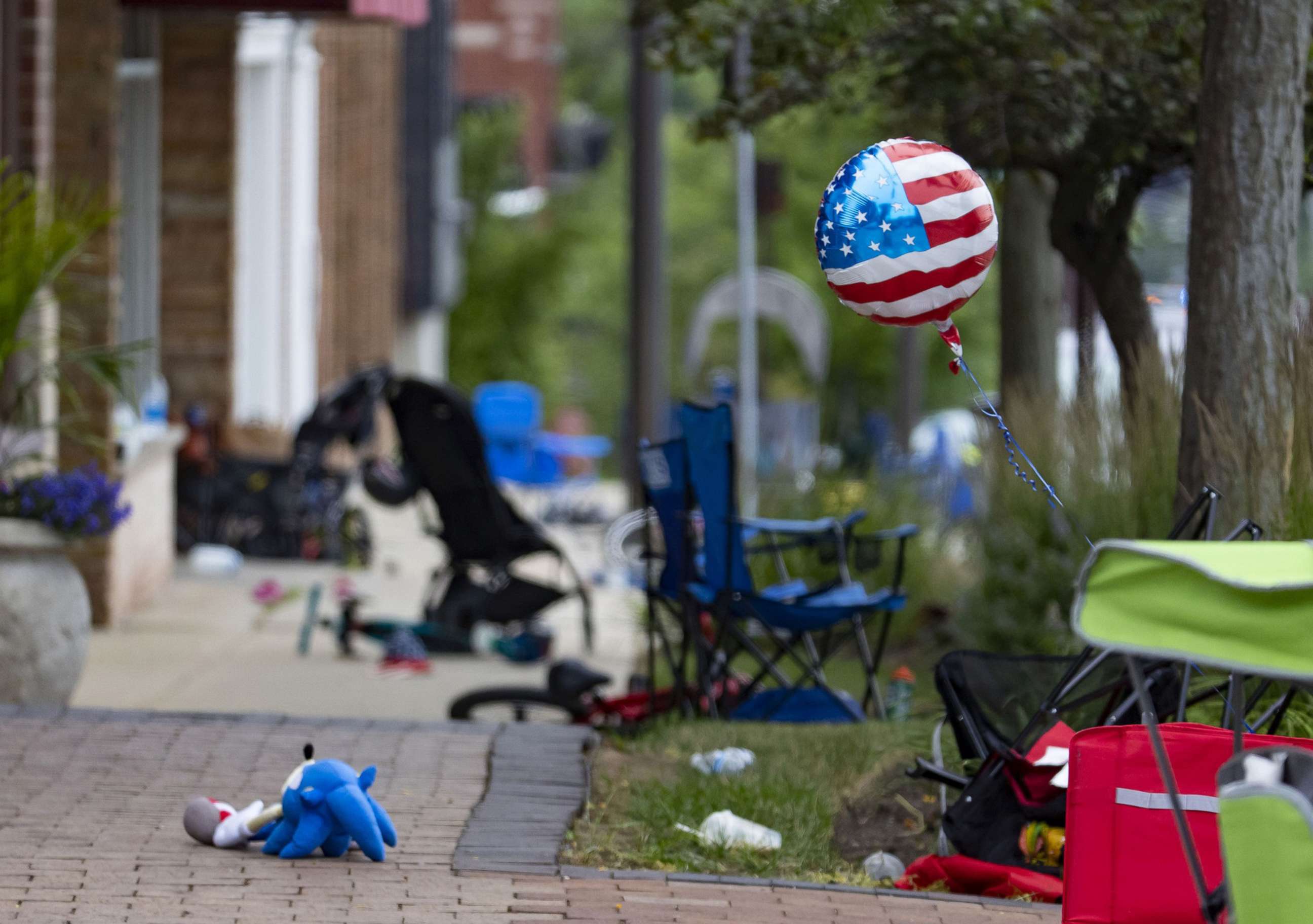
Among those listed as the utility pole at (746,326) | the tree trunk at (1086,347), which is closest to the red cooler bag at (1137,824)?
the tree trunk at (1086,347)

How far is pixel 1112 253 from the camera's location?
7.43m

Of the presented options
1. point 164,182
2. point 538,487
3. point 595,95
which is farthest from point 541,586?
point 595,95

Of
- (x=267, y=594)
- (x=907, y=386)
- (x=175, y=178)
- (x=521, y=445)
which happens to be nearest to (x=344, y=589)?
Answer: (x=267, y=594)

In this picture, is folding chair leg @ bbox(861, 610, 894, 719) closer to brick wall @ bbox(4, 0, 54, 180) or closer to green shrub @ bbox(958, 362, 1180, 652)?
green shrub @ bbox(958, 362, 1180, 652)

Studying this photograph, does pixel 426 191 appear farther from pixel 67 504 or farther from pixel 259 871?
pixel 259 871

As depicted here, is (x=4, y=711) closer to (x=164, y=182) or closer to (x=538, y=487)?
(x=164, y=182)

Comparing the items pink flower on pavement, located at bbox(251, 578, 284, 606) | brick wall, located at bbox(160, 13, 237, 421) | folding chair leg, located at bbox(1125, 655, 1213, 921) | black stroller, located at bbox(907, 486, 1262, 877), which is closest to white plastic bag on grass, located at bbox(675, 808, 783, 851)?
black stroller, located at bbox(907, 486, 1262, 877)

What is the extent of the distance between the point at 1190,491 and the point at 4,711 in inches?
156

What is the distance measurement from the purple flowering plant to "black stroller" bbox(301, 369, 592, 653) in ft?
8.37

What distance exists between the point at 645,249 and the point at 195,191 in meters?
3.51

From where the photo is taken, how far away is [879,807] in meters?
5.55

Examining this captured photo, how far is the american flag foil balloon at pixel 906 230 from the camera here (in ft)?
14.9

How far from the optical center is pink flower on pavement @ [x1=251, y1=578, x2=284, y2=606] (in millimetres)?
10547

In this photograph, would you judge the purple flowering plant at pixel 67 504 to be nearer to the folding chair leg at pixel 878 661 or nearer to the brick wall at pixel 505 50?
the folding chair leg at pixel 878 661
